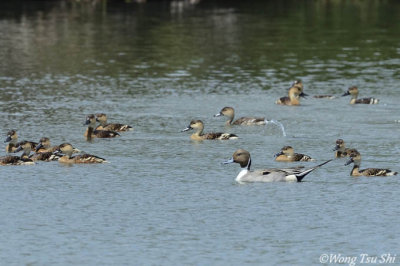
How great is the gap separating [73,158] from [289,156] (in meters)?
5.02

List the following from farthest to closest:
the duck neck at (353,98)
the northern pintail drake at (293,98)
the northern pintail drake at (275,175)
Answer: the duck neck at (353,98) → the northern pintail drake at (293,98) → the northern pintail drake at (275,175)

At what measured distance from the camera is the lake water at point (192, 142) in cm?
1875

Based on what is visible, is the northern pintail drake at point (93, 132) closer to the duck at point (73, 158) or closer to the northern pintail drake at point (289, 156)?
the duck at point (73, 158)

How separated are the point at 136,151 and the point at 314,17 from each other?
4587cm

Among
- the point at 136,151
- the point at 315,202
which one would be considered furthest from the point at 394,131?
the point at 315,202

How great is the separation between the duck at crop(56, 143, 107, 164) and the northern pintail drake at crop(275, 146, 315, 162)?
409 cm

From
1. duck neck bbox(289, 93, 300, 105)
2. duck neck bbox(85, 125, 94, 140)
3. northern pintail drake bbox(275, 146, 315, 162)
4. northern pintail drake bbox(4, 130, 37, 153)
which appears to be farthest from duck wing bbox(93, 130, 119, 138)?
duck neck bbox(289, 93, 300, 105)

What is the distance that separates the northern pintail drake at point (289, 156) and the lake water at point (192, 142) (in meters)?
0.25

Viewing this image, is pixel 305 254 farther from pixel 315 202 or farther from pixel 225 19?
pixel 225 19

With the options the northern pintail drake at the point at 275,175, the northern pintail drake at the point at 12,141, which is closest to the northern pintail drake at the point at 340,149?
the northern pintail drake at the point at 275,175

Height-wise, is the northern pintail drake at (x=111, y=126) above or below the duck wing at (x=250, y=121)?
above

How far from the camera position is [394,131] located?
99.7 ft

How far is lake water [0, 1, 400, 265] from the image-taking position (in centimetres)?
1875

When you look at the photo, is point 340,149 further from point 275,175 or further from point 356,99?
point 356,99
